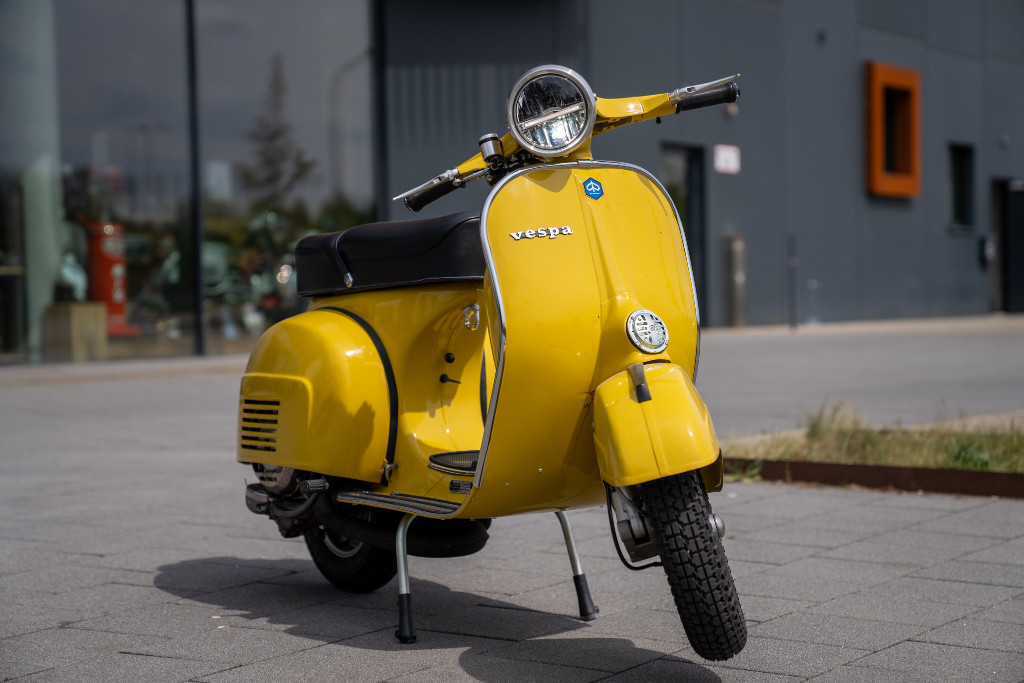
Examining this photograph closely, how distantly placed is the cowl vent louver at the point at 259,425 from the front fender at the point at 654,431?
4.15 feet

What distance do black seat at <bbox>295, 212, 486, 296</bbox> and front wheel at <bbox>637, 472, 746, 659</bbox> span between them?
1053 mm

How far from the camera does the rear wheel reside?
3.92 metres

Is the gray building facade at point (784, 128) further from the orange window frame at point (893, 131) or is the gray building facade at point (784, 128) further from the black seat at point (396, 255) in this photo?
the black seat at point (396, 255)

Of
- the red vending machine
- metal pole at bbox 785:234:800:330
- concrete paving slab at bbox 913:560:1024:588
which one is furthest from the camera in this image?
metal pole at bbox 785:234:800:330

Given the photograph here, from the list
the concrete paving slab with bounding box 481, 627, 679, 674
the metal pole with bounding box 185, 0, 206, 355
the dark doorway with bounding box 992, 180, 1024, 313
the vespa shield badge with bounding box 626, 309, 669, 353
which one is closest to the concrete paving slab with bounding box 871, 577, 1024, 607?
the concrete paving slab with bounding box 481, 627, 679, 674

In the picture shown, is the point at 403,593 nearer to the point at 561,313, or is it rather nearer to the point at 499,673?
the point at 499,673

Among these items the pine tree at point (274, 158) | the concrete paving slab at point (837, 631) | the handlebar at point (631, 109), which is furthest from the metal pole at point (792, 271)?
the handlebar at point (631, 109)

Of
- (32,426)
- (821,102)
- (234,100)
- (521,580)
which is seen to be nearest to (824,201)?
(821,102)

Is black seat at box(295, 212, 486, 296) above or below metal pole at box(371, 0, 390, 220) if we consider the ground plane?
below

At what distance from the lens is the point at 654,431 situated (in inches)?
113

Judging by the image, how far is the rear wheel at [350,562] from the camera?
392 cm

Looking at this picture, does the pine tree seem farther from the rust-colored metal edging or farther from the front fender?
the front fender

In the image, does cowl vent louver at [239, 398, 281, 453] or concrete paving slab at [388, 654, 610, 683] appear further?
cowl vent louver at [239, 398, 281, 453]

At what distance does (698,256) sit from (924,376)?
10348mm
